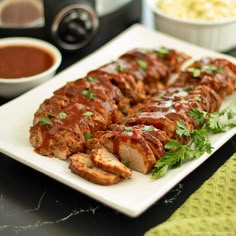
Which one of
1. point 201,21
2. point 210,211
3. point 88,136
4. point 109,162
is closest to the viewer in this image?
point 210,211

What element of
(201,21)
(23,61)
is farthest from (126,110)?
(201,21)

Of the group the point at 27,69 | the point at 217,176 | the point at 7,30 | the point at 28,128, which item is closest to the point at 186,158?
the point at 217,176

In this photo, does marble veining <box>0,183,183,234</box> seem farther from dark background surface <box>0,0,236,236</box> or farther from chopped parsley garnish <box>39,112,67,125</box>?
chopped parsley garnish <box>39,112,67,125</box>

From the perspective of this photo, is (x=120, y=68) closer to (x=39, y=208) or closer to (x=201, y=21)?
(x=201, y=21)

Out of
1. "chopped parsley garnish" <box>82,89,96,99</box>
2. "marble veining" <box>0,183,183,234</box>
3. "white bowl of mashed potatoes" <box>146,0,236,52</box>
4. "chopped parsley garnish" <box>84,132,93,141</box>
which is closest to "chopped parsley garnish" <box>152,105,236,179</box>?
"marble veining" <box>0,183,183,234</box>

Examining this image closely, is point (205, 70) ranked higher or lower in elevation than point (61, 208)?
higher
